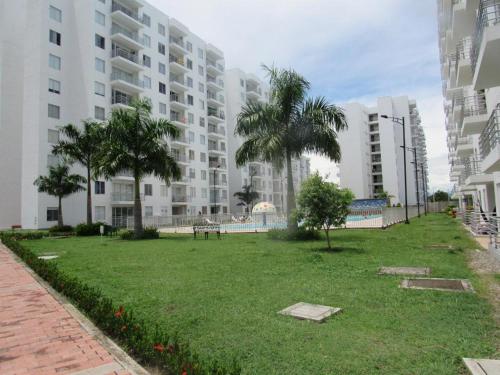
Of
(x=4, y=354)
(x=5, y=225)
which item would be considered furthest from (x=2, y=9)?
(x=4, y=354)

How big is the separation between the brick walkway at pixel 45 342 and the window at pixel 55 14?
4241cm

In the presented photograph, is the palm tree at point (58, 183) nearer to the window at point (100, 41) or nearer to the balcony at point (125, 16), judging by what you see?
the window at point (100, 41)

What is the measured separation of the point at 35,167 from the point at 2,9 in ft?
75.4

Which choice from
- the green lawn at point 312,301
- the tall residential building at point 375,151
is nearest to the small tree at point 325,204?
the green lawn at point 312,301

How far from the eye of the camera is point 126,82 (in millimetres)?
45188

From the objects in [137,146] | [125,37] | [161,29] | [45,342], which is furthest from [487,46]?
[161,29]

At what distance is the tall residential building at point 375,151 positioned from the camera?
296 ft

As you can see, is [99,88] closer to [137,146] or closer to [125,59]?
[125,59]

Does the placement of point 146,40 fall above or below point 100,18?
above

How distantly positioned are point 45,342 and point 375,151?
100029 mm

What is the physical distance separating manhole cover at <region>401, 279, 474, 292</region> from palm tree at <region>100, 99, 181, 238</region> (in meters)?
18.8

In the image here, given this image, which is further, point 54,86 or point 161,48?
point 161,48

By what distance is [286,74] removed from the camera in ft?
62.2

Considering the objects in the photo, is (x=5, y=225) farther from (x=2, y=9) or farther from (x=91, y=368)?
(x=91, y=368)
